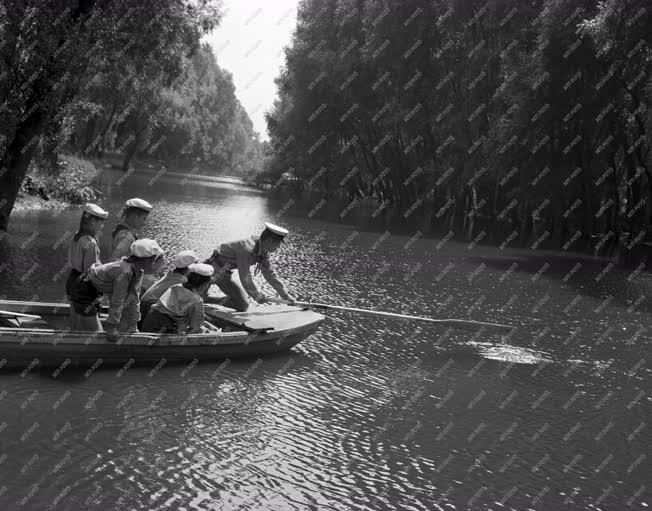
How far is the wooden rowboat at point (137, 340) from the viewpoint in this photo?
934 centimetres

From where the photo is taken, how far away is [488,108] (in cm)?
4284

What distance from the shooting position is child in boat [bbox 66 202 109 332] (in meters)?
9.77

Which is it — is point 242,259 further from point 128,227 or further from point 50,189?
point 50,189

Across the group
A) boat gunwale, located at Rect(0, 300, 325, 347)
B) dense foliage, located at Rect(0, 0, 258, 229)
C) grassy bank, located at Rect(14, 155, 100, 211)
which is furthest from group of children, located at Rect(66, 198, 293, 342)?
grassy bank, located at Rect(14, 155, 100, 211)

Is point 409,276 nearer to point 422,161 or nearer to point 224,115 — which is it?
point 422,161

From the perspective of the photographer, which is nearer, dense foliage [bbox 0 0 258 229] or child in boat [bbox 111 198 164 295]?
child in boat [bbox 111 198 164 295]

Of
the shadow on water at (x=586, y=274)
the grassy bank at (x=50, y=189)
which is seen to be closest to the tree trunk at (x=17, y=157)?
the grassy bank at (x=50, y=189)

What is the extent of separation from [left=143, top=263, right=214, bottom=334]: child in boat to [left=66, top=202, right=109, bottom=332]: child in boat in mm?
963

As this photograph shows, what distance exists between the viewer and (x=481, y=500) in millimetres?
7582

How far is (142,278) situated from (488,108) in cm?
3553

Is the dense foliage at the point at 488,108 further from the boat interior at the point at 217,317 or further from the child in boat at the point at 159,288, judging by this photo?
the child in boat at the point at 159,288

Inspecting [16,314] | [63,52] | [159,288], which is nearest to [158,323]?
[159,288]

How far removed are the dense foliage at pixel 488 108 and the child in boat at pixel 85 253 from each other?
77.1 ft

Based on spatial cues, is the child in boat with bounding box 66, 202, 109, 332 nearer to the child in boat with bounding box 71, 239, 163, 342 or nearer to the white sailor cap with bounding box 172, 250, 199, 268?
the child in boat with bounding box 71, 239, 163, 342
